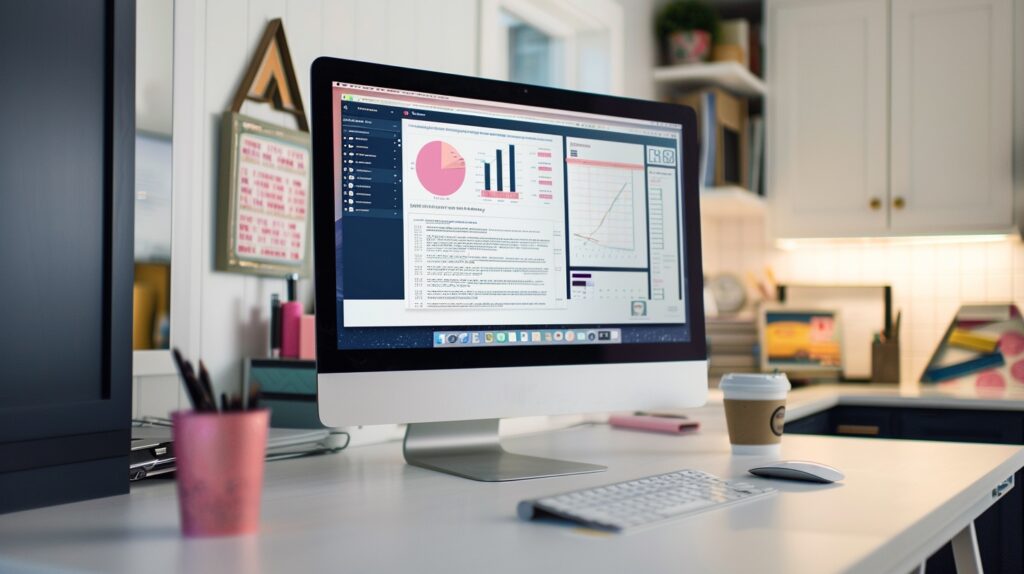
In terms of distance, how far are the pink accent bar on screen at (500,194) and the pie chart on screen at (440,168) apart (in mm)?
36

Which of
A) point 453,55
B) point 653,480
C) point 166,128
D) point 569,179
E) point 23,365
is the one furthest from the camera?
point 453,55

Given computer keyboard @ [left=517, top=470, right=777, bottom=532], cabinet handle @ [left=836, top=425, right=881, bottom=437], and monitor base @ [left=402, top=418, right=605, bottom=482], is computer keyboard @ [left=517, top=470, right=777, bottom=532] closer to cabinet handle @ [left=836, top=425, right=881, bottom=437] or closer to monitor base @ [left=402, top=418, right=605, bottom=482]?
monitor base @ [left=402, top=418, right=605, bottom=482]

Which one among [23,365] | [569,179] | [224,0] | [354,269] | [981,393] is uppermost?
[224,0]

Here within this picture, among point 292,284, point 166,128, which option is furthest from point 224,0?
point 292,284

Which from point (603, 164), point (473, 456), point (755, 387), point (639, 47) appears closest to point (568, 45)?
point (639, 47)

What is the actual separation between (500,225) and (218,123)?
0.62m

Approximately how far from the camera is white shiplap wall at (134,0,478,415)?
152 centimetres

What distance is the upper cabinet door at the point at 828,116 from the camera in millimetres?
3152

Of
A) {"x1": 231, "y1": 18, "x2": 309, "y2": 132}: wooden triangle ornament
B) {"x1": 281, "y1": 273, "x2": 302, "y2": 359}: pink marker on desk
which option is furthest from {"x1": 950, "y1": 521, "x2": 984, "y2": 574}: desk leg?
→ {"x1": 231, "y1": 18, "x2": 309, "y2": 132}: wooden triangle ornament

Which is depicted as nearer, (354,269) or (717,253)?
(354,269)

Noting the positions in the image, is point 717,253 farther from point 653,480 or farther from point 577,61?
point 653,480

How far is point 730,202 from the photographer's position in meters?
3.13

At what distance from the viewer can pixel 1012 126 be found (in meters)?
2.98

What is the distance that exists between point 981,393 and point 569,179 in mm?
1983
